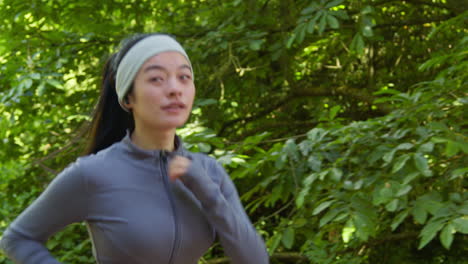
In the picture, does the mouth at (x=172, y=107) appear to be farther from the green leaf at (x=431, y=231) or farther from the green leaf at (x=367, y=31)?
the green leaf at (x=367, y=31)

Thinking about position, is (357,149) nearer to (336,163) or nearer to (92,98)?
(336,163)

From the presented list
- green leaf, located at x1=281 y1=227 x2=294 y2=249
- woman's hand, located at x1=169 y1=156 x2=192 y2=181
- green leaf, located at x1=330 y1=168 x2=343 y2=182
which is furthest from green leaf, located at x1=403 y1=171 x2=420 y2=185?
woman's hand, located at x1=169 y1=156 x2=192 y2=181

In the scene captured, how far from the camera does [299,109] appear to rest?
18.8 feet

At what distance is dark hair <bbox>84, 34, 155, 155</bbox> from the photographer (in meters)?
1.78

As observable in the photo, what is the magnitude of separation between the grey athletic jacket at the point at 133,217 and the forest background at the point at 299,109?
4.12 feet

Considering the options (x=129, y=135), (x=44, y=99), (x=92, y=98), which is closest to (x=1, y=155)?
(x=44, y=99)

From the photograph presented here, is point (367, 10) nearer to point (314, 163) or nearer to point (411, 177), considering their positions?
point (314, 163)

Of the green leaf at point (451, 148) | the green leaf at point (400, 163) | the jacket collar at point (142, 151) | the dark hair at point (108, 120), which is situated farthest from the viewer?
the green leaf at point (400, 163)

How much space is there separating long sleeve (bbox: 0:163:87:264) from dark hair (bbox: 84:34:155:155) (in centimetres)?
28

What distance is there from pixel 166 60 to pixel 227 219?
433 mm

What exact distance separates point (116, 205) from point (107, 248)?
0.36 ft

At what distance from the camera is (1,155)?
5043 mm

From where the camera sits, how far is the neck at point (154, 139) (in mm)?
1588

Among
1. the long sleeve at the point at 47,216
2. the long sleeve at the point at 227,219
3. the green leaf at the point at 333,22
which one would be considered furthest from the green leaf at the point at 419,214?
the long sleeve at the point at 47,216
